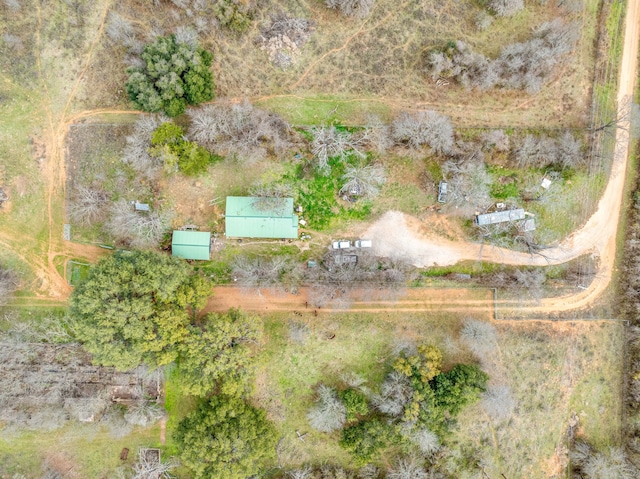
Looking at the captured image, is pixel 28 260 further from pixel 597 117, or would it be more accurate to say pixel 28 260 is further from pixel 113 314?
pixel 597 117

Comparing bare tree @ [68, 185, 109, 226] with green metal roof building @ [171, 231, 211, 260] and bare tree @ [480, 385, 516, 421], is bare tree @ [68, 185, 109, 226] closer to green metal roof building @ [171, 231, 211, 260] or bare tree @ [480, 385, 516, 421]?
green metal roof building @ [171, 231, 211, 260]

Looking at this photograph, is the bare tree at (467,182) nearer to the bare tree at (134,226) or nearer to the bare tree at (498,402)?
the bare tree at (498,402)

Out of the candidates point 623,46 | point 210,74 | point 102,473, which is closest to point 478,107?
point 623,46

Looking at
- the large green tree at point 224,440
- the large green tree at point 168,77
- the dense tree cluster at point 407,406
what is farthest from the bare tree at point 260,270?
the large green tree at point 168,77

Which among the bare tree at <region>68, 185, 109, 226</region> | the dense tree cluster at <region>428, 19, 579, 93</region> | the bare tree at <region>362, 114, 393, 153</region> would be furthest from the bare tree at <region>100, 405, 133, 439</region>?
the dense tree cluster at <region>428, 19, 579, 93</region>

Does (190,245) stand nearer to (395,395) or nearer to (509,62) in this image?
(395,395)

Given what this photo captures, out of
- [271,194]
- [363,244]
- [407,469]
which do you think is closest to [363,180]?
[363,244]
